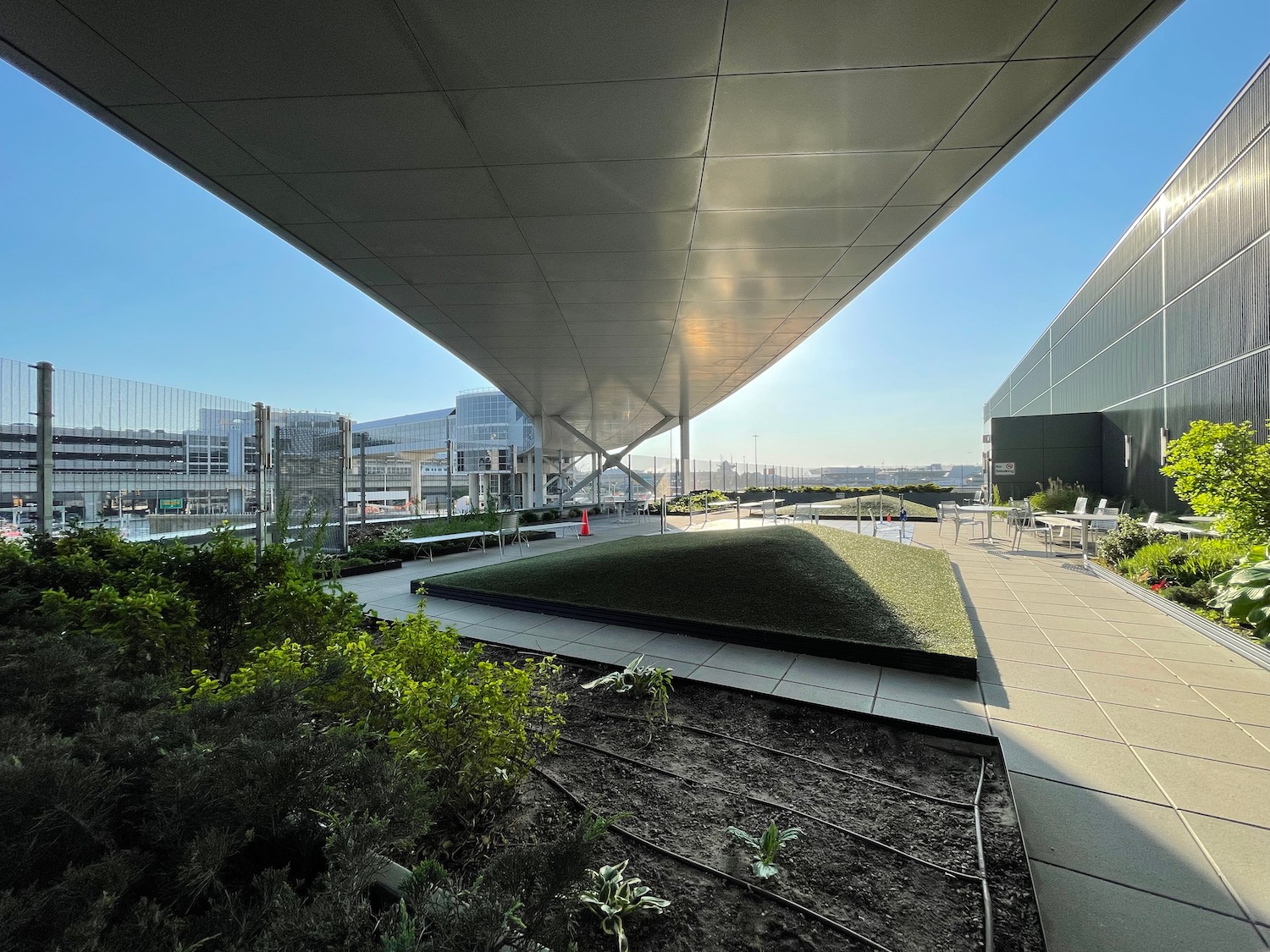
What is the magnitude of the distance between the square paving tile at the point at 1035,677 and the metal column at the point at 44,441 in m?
9.44

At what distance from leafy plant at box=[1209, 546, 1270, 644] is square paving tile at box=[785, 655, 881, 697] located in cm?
331

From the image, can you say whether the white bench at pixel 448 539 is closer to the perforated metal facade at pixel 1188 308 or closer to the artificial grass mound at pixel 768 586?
the artificial grass mound at pixel 768 586

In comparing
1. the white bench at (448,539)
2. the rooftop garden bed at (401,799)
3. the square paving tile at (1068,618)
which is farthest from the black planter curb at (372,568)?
the square paving tile at (1068,618)

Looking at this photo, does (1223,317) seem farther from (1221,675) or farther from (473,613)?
(473,613)

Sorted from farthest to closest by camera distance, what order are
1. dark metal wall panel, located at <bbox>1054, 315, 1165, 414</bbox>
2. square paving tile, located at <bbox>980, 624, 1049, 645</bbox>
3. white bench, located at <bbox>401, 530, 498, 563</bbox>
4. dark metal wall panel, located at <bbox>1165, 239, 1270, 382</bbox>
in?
dark metal wall panel, located at <bbox>1054, 315, 1165, 414</bbox> < white bench, located at <bbox>401, 530, 498, 563</bbox> < dark metal wall panel, located at <bbox>1165, 239, 1270, 382</bbox> < square paving tile, located at <bbox>980, 624, 1049, 645</bbox>

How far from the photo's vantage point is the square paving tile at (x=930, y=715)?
3.33m

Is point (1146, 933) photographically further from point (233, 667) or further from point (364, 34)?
point (364, 34)

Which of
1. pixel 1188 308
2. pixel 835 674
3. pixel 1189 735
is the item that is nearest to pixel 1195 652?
pixel 1189 735

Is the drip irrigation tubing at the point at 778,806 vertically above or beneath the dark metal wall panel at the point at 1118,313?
beneath

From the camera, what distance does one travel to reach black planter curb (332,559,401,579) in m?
9.38

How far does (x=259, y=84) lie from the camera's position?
3.72m

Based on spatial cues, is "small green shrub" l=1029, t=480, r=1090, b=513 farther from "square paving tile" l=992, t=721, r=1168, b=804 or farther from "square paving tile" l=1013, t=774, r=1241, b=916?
"square paving tile" l=1013, t=774, r=1241, b=916

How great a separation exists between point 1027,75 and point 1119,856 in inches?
179

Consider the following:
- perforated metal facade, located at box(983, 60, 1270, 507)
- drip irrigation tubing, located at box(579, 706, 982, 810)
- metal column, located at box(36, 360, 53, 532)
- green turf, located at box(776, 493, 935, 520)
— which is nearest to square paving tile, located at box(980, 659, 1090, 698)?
drip irrigation tubing, located at box(579, 706, 982, 810)
